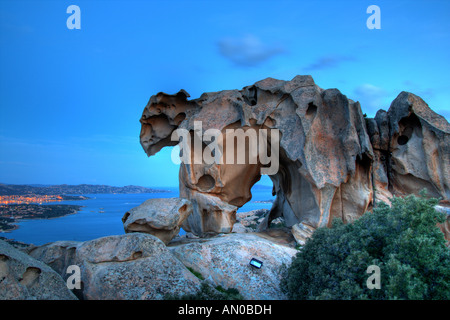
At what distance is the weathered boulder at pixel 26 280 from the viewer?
906cm

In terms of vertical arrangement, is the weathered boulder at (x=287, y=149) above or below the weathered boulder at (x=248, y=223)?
above

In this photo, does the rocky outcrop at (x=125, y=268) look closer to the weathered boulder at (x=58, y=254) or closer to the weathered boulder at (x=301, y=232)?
the weathered boulder at (x=58, y=254)

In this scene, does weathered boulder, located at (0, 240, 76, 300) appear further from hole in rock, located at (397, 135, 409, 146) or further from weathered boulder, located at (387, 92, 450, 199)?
hole in rock, located at (397, 135, 409, 146)

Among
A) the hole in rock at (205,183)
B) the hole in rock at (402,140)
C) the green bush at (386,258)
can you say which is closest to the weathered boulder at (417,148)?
the hole in rock at (402,140)

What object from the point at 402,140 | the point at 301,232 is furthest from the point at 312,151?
the point at 402,140

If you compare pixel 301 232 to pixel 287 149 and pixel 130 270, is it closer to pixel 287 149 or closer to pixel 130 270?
pixel 287 149

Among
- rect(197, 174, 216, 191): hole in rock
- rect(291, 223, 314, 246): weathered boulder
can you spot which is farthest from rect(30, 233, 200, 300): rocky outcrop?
rect(197, 174, 216, 191): hole in rock

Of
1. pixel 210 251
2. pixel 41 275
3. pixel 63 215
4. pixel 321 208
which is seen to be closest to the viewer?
pixel 41 275

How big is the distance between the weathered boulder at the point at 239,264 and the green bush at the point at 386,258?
1.37 meters

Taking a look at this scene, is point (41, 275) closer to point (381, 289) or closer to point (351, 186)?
point (381, 289)
